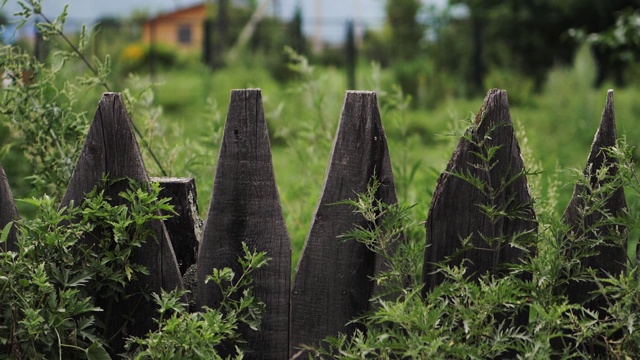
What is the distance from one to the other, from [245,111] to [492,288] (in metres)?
0.71

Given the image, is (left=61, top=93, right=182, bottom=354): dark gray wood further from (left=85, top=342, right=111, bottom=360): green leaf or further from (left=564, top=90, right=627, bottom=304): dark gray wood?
(left=564, top=90, right=627, bottom=304): dark gray wood

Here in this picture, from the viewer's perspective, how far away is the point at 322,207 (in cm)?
199

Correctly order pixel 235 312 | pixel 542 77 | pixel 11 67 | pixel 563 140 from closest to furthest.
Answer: pixel 235 312 < pixel 11 67 < pixel 563 140 < pixel 542 77

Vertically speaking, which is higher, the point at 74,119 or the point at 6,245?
the point at 74,119

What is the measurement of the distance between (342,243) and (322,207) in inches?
4.0

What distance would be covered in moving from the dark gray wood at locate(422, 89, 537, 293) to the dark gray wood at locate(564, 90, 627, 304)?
0.34 feet

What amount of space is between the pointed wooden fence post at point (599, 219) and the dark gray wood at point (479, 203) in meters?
0.11

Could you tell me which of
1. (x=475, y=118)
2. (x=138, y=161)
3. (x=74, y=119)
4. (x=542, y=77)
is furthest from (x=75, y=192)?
(x=542, y=77)

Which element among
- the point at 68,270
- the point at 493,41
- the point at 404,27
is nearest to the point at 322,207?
the point at 68,270

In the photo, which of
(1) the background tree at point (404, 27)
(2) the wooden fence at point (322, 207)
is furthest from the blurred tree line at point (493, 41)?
(2) the wooden fence at point (322, 207)

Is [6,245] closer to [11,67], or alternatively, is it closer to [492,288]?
[11,67]

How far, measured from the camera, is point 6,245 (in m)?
2.06

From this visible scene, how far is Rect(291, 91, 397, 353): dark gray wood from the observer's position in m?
1.97

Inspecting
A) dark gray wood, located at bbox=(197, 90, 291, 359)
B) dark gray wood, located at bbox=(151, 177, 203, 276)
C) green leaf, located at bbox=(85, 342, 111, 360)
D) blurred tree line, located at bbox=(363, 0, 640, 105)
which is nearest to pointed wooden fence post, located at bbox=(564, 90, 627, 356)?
dark gray wood, located at bbox=(197, 90, 291, 359)
